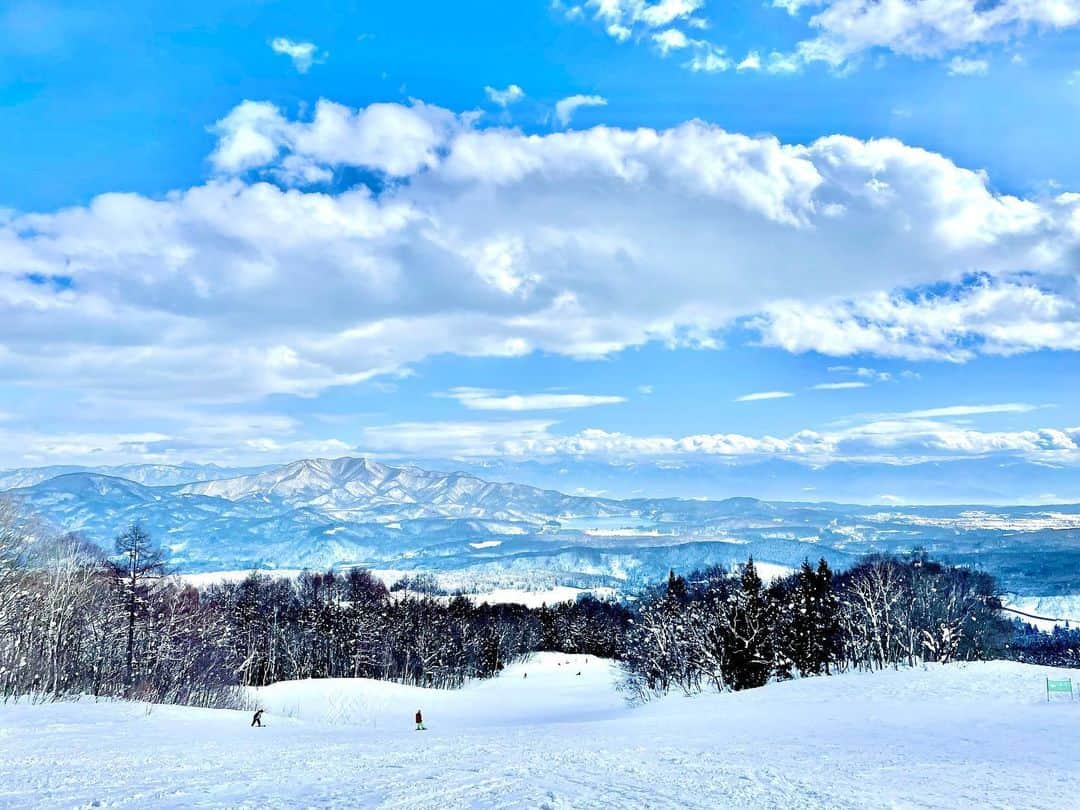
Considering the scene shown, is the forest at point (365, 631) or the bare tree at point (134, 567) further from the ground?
the bare tree at point (134, 567)

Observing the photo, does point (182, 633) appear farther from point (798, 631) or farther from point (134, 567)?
point (798, 631)

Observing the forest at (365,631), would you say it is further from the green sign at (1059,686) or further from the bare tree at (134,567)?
the green sign at (1059,686)

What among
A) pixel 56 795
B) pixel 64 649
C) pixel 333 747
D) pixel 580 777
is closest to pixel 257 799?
pixel 56 795

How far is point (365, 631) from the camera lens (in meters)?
94.1

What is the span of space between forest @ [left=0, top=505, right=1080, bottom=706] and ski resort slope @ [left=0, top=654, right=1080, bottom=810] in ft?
48.6

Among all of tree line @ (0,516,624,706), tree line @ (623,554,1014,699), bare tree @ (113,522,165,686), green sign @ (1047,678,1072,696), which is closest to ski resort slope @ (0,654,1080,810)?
green sign @ (1047,678,1072,696)

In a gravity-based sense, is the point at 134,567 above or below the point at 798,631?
above

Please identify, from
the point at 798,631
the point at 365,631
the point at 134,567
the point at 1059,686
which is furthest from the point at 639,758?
the point at 365,631

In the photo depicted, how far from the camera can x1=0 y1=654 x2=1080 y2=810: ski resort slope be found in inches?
593

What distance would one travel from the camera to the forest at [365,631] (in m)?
51.5

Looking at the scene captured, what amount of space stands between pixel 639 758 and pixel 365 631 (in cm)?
7823

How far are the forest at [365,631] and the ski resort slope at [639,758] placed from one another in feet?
48.6

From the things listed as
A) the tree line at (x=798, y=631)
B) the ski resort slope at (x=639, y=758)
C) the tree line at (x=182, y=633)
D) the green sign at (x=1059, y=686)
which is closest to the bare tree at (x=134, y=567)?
the tree line at (x=182, y=633)

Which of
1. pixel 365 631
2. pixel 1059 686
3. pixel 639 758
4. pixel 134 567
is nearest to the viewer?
pixel 639 758
